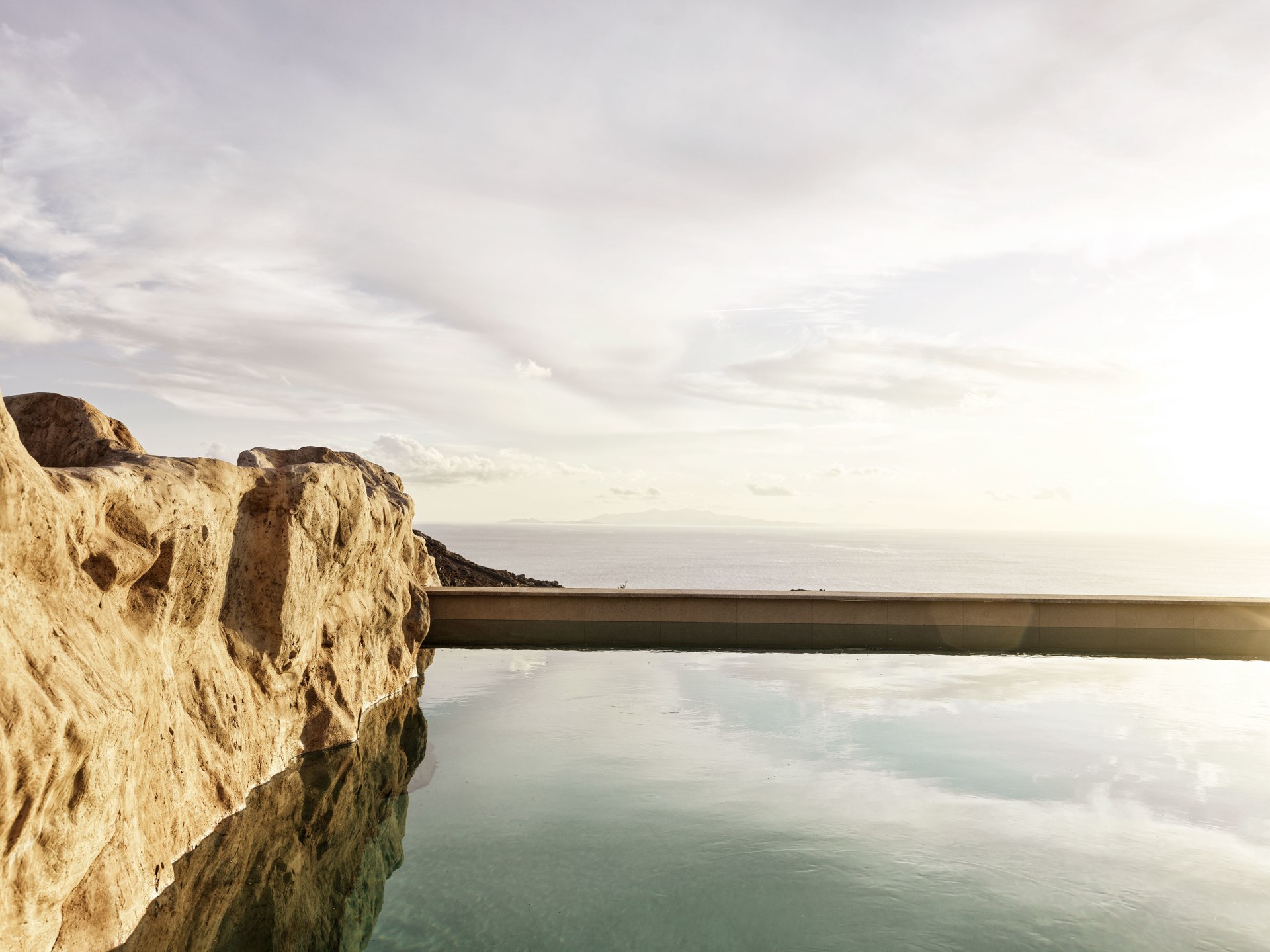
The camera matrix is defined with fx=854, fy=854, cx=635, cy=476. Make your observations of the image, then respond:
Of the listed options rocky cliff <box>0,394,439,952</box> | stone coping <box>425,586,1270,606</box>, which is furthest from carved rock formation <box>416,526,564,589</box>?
rocky cliff <box>0,394,439,952</box>

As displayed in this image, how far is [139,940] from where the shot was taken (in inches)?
335

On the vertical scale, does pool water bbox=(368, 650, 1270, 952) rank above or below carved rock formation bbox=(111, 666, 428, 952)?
above

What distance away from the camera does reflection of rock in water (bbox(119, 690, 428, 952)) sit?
9.10 meters

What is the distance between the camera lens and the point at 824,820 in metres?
12.3

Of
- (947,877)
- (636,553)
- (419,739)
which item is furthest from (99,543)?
(636,553)

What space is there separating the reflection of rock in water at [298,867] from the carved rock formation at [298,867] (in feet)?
0.05

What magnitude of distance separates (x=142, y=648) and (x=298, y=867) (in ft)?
12.0

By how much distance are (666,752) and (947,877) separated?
606 centimetres

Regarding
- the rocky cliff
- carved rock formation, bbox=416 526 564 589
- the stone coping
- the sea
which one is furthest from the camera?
the sea

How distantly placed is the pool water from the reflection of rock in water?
43cm

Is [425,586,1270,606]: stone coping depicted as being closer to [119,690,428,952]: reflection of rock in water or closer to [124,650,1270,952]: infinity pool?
[124,650,1270,952]: infinity pool

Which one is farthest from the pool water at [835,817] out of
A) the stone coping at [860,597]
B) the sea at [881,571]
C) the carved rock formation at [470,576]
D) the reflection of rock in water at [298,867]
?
the sea at [881,571]

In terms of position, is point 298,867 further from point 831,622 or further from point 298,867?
point 831,622

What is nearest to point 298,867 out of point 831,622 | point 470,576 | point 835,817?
point 835,817
